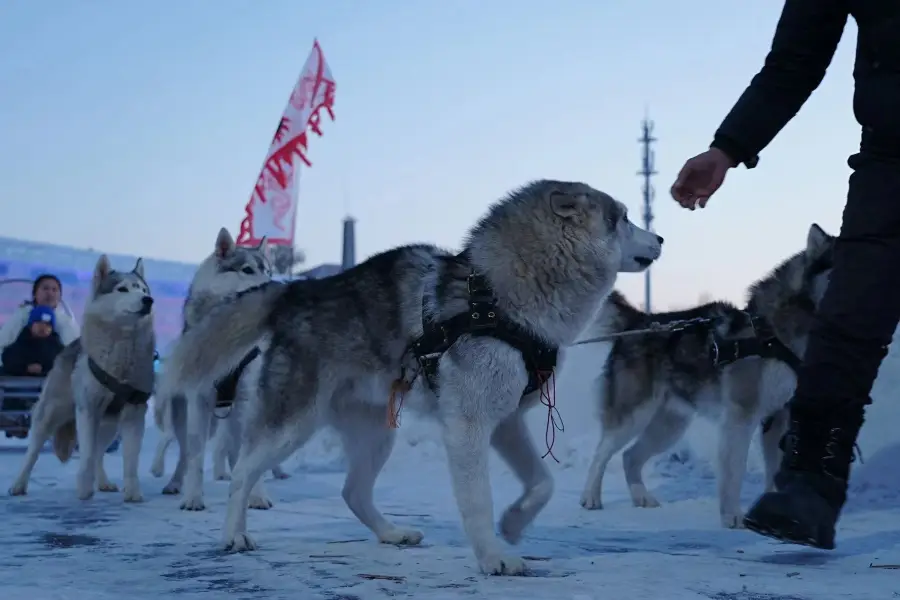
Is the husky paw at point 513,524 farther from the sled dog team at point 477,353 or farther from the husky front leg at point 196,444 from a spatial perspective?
the husky front leg at point 196,444

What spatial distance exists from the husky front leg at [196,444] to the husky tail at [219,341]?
1233 mm

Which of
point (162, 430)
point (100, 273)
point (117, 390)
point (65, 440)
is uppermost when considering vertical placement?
point (100, 273)

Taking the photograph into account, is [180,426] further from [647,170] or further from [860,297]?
[647,170]

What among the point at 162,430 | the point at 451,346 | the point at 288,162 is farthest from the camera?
the point at 288,162

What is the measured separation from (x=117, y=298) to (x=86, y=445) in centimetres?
109

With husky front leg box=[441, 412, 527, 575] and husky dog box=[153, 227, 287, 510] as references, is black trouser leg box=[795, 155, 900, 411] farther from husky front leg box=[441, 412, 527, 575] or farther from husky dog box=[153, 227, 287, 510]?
husky dog box=[153, 227, 287, 510]

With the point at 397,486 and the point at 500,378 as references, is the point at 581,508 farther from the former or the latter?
the point at 500,378

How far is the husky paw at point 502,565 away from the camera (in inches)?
121

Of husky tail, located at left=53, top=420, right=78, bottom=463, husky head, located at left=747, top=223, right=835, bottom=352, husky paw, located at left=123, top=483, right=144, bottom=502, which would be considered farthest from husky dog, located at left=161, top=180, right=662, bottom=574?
husky tail, located at left=53, top=420, right=78, bottom=463

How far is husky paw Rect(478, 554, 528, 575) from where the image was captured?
10.0 ft

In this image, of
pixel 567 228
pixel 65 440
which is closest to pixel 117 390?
pixel 65 440

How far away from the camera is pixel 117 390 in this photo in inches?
249

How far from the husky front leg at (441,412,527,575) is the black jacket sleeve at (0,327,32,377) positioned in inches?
296

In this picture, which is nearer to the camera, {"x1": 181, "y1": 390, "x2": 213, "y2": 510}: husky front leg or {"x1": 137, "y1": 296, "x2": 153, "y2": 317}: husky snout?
{"x1": 181, "y1": 390, "x2": 213, "y2": 510}: husky front leg
